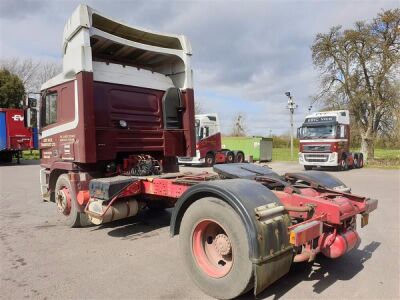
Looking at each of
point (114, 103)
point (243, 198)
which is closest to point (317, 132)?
point (114, 103)

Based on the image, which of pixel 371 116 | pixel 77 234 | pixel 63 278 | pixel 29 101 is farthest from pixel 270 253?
pixel 371 116

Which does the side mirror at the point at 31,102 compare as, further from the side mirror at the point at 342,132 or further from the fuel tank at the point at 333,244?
the side mirror at the point at 342,132

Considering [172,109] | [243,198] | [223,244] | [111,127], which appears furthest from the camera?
[172,109]

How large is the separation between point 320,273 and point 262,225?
157cm

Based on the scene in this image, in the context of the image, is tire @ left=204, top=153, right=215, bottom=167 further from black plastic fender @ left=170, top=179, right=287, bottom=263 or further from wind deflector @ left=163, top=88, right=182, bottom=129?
black plastic fender @ left=170, top=179, right=287, bottom=263

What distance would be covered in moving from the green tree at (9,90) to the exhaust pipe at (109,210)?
29.4 m

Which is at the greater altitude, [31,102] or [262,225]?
[31,102]

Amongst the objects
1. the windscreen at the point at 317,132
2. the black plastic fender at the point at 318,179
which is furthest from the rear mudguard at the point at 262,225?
the windscreen at the point at 317,132

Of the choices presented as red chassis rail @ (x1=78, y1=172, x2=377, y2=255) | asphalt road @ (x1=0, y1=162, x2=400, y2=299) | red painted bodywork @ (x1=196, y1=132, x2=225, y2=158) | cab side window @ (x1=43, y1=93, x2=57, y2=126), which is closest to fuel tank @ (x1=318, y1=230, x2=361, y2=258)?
red chassis rail @ (x1=78, y1=172, x2=377, y2=255)

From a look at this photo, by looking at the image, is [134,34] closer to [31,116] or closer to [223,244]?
[31,116]

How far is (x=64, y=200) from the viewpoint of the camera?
21.6ft

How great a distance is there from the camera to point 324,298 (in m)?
3.67

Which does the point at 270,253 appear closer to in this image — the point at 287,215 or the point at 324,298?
the point at 287,215

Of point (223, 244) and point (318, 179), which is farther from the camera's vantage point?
point (318, 179)
